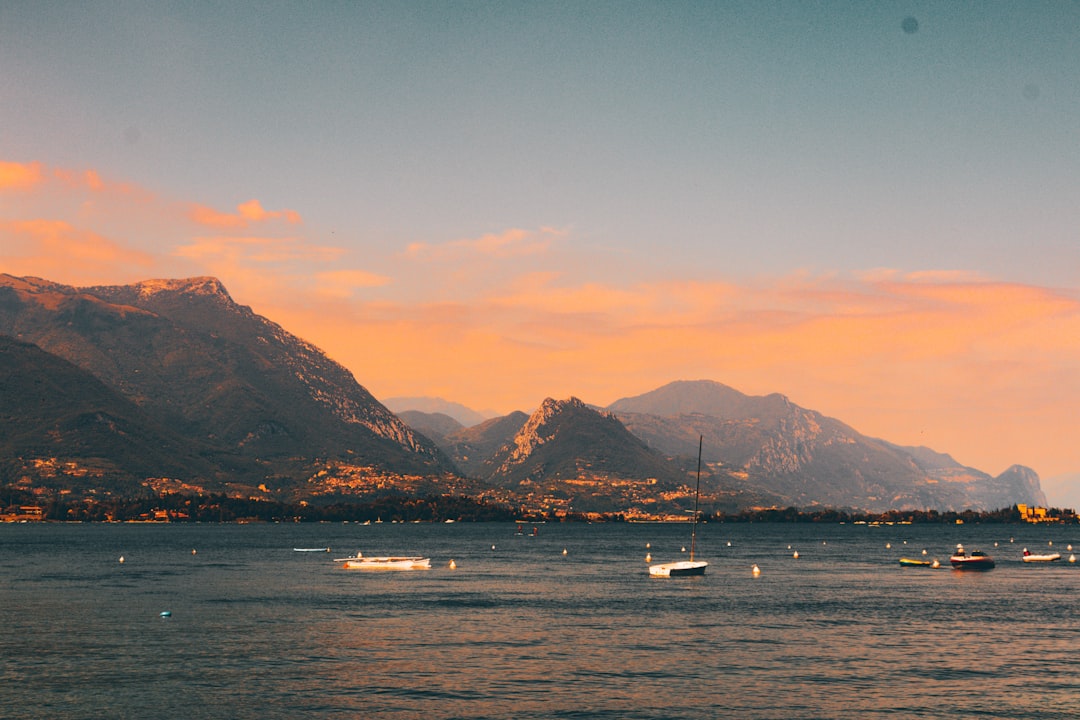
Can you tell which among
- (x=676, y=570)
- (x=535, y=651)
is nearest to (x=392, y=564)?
(x=676, y=570)

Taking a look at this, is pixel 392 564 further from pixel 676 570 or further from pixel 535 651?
pixel 535 651

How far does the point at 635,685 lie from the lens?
69.2 metres

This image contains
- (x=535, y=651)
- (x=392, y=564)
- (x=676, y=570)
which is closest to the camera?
(x=535, y=651)

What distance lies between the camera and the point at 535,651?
8400cm

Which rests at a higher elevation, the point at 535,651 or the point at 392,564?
the point at 535,651

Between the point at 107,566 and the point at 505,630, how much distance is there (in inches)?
5027

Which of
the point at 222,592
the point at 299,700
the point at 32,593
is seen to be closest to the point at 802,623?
the point at 299,700

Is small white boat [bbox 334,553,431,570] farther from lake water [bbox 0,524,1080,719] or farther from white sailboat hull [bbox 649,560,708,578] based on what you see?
white sailboat hull [bbox 649,560,708,578]

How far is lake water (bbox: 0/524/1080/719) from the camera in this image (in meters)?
63.3

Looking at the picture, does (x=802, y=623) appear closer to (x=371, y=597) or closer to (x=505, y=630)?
(x=505, y=630)

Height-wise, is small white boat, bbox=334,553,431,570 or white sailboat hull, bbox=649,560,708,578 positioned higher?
white sailboat hull, bbox=649,560,708,578

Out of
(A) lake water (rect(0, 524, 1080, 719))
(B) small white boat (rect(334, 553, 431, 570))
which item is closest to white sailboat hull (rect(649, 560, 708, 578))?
(A) lake water (rect(0, 524, 1080, 719))

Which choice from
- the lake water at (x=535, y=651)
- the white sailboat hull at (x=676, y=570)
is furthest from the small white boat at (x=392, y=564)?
the white sailboat hull at (x=676, y=570)

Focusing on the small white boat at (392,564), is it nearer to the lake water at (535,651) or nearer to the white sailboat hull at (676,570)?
the lake water at (535,651)
